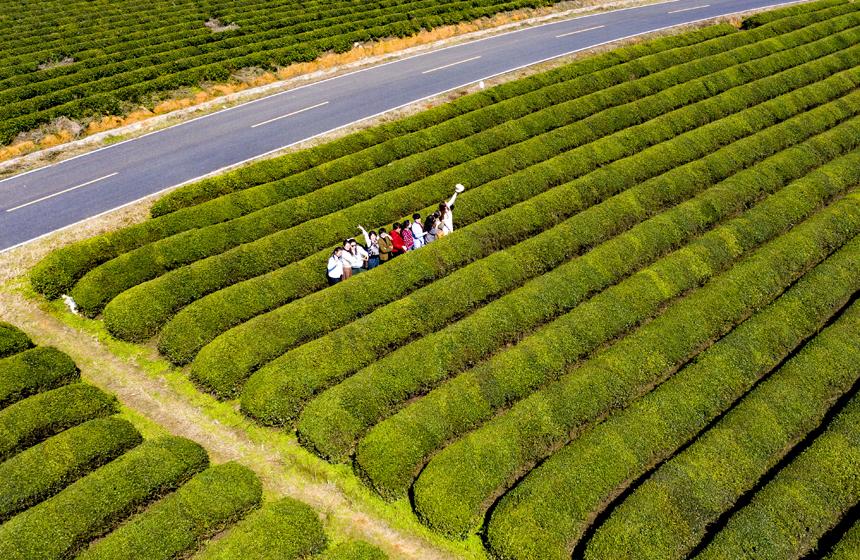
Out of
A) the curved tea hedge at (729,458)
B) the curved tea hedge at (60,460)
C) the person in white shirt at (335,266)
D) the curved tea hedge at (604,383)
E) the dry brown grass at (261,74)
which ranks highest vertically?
the dry brown grass at (261,74)

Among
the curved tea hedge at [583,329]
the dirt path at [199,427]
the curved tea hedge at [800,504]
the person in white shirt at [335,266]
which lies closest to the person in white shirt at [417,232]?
the person in white shirt at [335,266]

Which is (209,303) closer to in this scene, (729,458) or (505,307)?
(505,307)

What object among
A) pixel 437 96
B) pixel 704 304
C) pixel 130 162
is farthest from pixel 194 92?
pixel 704 304

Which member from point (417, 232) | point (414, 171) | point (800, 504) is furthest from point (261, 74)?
point (800, 504)

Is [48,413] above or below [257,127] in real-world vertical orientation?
below

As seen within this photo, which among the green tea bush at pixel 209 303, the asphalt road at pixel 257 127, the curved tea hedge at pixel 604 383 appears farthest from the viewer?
the asphalt road at pixel 257 127

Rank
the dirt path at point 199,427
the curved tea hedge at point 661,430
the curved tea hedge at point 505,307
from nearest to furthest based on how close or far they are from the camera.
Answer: the curved tea hedge at point 661,430, the dirt path at point 199,427, the curved tea hedge at point 505,307

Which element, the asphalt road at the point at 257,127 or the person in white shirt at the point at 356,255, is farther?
the asphalt road at the point at 257,127

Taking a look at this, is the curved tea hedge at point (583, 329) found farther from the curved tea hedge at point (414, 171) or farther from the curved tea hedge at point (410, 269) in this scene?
the curved tea hedge at point (414, 171)
